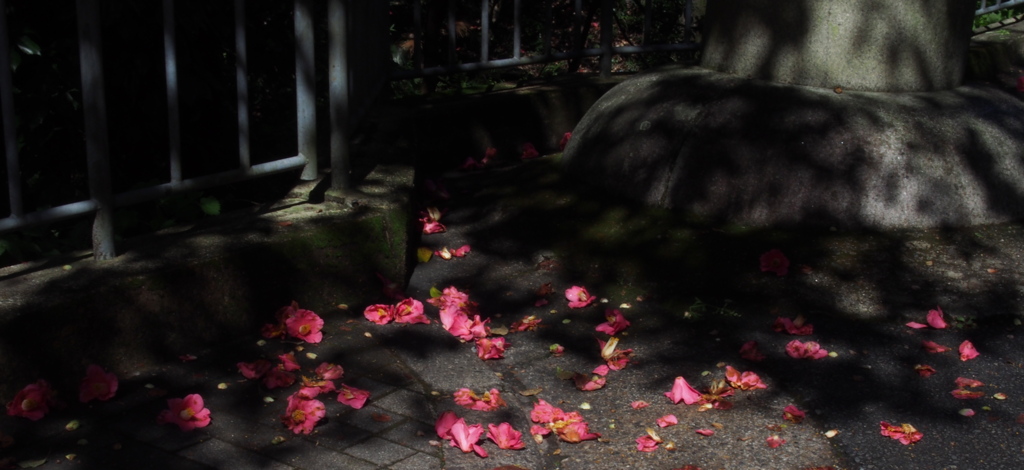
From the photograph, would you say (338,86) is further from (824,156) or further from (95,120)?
(824,156)

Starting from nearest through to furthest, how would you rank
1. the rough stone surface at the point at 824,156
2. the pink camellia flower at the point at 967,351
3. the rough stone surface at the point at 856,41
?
the pink camellia flower at the point at 967,351, the rough stone surface at the point at 824,156, the rough stone surface at the point at 856,41

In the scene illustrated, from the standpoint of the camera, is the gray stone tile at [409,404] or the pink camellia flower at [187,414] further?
the gray stone tile at [409,404]

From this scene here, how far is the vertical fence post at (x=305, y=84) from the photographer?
3697mm

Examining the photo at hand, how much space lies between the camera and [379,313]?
374cm

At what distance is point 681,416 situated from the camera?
121 inches

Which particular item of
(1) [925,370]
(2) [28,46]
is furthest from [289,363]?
(1) [925,370]

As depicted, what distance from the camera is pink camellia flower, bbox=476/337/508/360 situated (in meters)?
3.51

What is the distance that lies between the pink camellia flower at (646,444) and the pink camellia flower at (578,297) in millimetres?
1095

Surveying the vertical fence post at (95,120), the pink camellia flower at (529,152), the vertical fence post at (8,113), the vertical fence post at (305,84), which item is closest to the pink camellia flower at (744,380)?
the vertical fence post at (305,84)

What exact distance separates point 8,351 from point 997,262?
11.0 feet

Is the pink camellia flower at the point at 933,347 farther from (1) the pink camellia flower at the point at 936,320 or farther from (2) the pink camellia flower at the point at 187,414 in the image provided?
(2) the pink camellia flower at the point at 187,414

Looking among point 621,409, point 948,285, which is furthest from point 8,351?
point 948,285

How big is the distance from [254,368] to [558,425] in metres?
0.94

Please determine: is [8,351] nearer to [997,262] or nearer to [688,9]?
[997,262]
